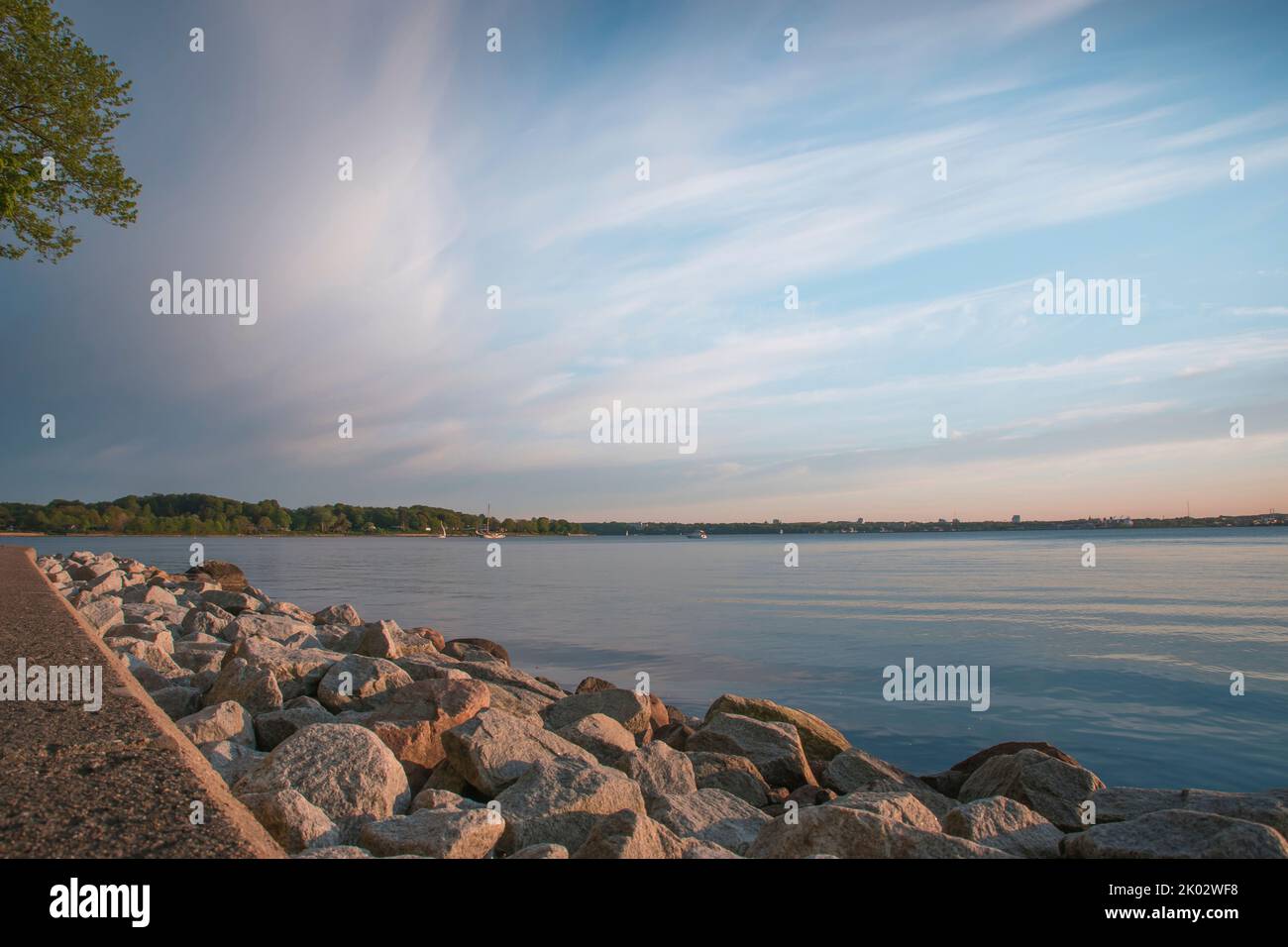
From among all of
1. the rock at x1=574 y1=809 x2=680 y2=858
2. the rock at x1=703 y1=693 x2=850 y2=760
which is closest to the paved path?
the rock at x1=574 y1=809 x2=680 y2=858

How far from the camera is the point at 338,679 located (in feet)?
28.2

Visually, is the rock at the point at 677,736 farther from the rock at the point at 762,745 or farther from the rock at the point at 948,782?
the rock at the point at 948,782

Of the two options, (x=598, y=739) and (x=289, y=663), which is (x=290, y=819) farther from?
(x=289, y=663)

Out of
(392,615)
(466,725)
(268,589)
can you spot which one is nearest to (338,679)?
(466,725)

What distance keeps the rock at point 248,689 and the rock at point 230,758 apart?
1.58m

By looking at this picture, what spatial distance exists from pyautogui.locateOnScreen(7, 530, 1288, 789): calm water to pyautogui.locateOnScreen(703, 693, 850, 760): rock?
2.02 meters

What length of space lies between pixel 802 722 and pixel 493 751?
4.37m

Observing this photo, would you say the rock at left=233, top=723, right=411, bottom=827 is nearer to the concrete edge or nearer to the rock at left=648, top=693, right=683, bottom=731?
the concrete edge

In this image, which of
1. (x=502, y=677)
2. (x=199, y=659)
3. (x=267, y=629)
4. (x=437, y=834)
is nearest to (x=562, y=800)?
(x=437, y=834)

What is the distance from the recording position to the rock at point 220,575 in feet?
102

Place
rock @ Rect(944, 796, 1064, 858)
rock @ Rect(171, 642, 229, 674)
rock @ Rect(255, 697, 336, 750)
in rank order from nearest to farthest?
1. rock @ Rect(944, 796, 1064, 858)
2. rock @ Rect(255, 697, 336, 750)
3. rock @ Rect(171, 642, 229, 674)

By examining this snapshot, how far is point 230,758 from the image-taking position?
614 cm

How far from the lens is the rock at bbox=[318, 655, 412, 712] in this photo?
8.39 m

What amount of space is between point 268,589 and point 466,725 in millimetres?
33648
